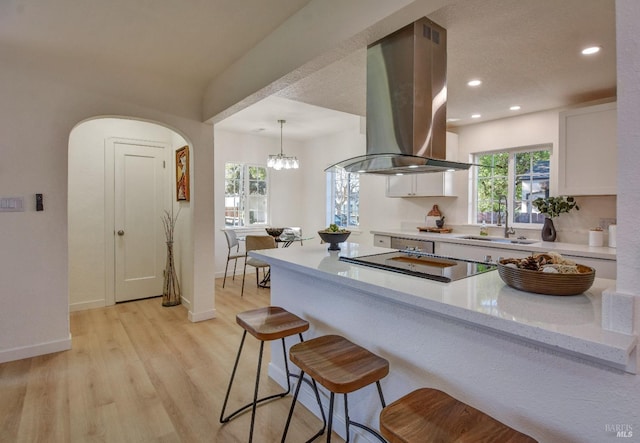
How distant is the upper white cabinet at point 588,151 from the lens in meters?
3.03

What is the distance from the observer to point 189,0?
2.08 meters

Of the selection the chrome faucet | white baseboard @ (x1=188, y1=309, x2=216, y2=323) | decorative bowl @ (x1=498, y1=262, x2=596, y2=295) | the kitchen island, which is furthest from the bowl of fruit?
the chrome faucet

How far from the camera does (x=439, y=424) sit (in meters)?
1.05

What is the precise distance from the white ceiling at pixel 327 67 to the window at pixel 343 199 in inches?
103

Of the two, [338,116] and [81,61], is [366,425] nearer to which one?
[81,61]

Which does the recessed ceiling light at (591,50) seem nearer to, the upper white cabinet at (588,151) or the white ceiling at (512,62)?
the white ceiling at (512,62)

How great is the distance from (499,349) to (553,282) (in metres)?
0.32

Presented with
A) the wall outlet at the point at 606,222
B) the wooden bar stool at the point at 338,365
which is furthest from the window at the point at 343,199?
the wooden bar stool at the point at 338,365

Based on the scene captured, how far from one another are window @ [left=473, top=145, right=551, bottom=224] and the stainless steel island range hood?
6.76 ft

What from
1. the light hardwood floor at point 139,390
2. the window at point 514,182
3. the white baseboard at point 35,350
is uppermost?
the window at point 514,182

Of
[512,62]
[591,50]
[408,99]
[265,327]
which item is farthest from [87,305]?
[591,50]

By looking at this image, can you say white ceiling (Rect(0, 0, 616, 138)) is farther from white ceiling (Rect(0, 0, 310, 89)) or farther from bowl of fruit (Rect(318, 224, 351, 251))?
bowl of fruit (Rect(318, 224, 351, 251))

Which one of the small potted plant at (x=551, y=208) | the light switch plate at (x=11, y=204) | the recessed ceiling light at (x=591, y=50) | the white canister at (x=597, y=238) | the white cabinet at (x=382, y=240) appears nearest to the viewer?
the recessed ceiling light at (x=591, y=50)

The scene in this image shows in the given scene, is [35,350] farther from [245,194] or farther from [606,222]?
[606,222]
